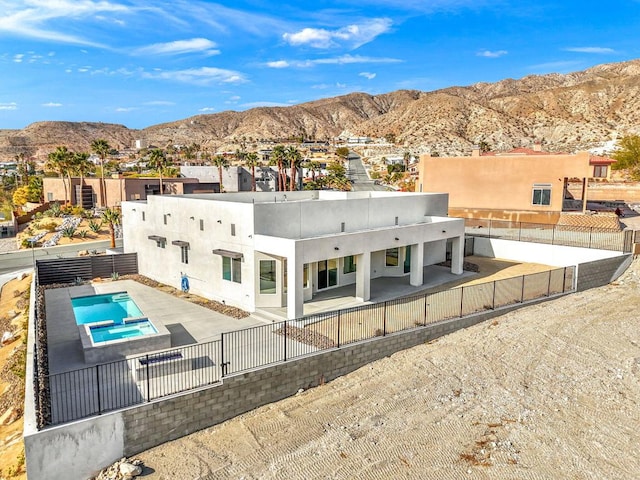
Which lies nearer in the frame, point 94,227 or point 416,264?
point 416,264

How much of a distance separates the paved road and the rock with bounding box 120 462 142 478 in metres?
54.8

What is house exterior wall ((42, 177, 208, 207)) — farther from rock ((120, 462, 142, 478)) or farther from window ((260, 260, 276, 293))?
rock ((120, 462, 142, 478))

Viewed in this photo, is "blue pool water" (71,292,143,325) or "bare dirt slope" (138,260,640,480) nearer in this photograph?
"bare dirt slope" (138,260,640,480)

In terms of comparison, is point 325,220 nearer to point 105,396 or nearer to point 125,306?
point 125,306

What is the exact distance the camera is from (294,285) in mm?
16797

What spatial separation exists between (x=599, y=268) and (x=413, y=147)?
329ft

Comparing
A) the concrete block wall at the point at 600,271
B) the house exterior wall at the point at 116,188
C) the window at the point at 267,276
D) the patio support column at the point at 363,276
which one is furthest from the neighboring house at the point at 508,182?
the house exterior wall at the point at 116,188

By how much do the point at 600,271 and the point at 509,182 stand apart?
14971 millimetres

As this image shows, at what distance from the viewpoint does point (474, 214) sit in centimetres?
3866

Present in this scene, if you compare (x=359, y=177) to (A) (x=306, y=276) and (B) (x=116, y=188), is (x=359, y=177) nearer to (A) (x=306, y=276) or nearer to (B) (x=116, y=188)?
(B) (x=116, y=188)

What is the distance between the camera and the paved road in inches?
3004

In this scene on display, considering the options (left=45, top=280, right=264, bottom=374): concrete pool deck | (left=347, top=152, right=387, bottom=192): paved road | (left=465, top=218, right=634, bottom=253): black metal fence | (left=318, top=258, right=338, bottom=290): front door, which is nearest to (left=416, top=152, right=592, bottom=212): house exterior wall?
(left=465, top=218, right=634, bottom=253): black metal fence

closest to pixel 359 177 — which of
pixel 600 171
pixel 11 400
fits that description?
pixel 600 171

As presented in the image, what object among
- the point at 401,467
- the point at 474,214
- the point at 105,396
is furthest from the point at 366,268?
the point at 474,214
